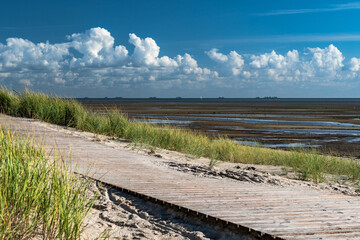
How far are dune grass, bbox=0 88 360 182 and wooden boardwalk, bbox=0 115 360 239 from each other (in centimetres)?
374

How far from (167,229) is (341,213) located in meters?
2.09

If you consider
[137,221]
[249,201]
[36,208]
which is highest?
[36,208]

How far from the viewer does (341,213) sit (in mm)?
5066

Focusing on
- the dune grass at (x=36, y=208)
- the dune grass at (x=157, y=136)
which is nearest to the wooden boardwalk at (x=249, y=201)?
the dune grass at (x=36, y=208)

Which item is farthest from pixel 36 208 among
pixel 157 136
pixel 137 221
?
pixel 157 136

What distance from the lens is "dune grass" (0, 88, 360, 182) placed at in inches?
428

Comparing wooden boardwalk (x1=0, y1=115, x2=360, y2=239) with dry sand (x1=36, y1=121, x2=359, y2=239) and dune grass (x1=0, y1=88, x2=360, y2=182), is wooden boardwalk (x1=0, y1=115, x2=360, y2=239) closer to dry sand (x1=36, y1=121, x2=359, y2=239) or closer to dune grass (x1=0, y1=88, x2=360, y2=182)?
dry sand (x1=36, y1=121, x2=359, y2=239)

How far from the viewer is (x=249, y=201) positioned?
5473mm

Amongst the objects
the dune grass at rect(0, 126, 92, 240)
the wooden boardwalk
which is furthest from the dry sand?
the dune grass at rect(0, 126, 92, 240)

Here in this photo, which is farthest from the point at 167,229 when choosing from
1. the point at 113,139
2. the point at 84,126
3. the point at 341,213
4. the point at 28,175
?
the point at 84,126

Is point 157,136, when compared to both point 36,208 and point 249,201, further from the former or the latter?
point 36,208

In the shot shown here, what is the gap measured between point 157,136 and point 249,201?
8059mm

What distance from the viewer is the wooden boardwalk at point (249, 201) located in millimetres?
4461

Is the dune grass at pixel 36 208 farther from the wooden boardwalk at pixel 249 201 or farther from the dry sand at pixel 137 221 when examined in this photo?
the wooden boardwalk at pixel 249 201
